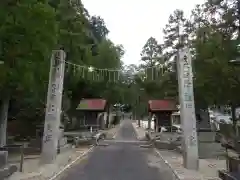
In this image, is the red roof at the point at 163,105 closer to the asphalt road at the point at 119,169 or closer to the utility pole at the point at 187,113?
the asphalt road at the point at 119,169

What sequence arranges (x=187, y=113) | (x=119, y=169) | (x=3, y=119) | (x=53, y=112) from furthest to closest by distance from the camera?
(x=3, y=119) → (x=53, y=112) → (x=187, y=113) → (x=119, y=169)

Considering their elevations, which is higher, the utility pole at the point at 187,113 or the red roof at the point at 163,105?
the red roof at the point at 163,105

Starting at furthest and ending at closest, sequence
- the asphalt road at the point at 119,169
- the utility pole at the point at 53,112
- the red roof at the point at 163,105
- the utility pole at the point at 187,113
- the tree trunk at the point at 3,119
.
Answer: the red roof at the point at 163,105 → the tree trunk at the point at 3,119 → the utility pole at the point at 53,112 → the utility pole at the point at 187,113 → the asphalt road at the point at 119,169

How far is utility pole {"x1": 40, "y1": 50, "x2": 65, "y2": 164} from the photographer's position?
16.3m

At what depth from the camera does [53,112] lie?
55.1 feet

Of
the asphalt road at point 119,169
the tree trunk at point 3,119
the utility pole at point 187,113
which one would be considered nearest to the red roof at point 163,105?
the asphalt road at point 119,169

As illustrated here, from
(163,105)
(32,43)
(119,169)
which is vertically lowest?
(119,169)

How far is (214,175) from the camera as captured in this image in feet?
43.0

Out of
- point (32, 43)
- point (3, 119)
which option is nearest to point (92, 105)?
point (3, 119)

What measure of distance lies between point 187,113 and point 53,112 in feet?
20.2

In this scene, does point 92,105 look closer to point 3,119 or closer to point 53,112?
point 3,119

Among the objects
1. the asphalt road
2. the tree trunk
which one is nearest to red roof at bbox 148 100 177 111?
the asphalt road

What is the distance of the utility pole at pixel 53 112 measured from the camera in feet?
53.5

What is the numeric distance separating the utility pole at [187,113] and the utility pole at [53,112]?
577 cm
